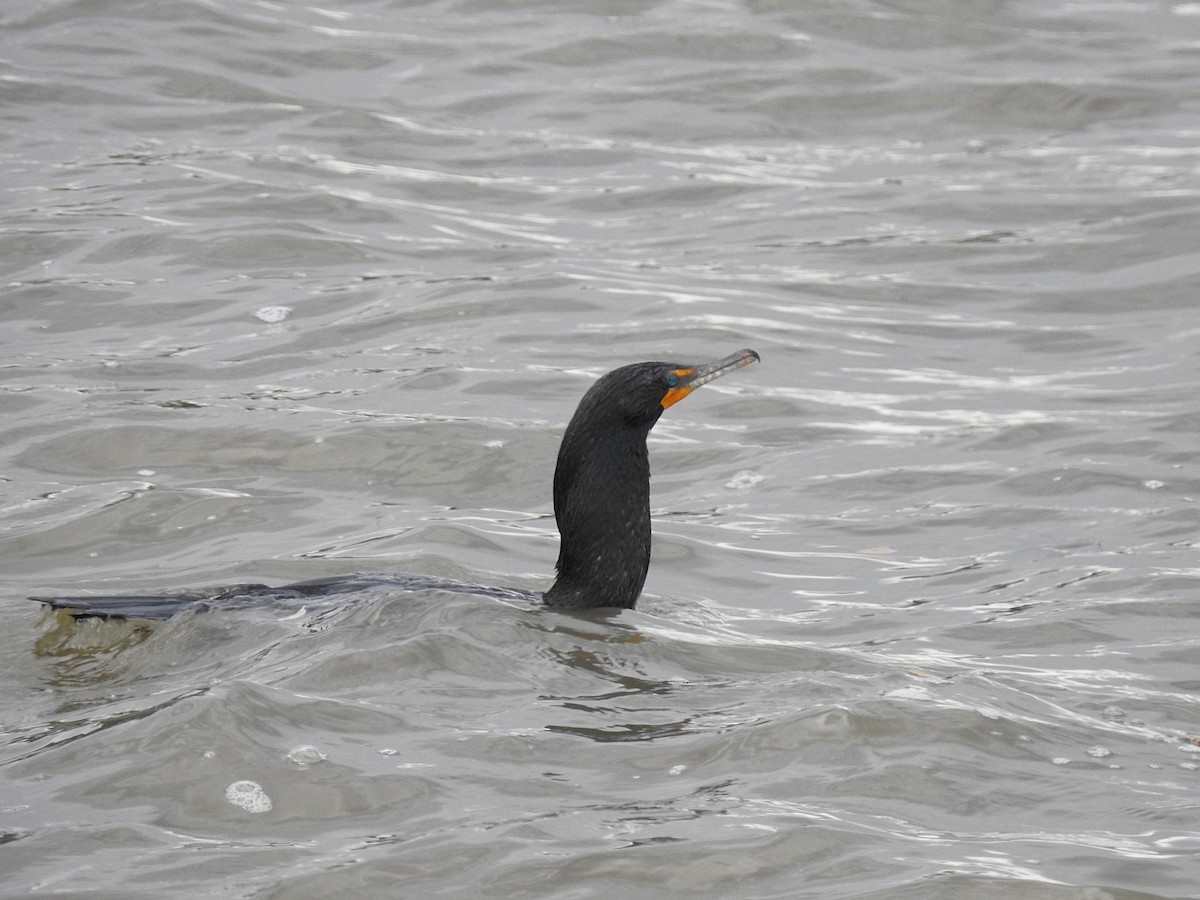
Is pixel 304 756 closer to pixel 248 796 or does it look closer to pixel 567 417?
pixel 248 796

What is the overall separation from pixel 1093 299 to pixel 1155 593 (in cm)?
451

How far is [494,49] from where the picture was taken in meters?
16.5

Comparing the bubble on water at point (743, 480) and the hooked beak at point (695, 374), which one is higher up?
the hooked beak at point (695, 374)

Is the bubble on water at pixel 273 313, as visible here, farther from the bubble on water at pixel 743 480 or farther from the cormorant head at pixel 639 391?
the cormorant head at pixel 639 391

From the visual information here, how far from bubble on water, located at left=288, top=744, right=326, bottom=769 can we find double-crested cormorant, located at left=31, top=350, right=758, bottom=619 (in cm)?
146

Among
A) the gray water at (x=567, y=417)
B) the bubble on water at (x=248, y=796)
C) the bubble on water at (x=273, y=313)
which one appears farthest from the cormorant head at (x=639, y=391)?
the bubble on water at (x=273, y=313)

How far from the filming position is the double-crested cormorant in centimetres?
675

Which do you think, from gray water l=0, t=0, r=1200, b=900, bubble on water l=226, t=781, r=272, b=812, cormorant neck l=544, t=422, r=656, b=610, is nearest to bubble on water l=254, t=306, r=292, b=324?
gray water l=0, t=0, r=1200, b=900

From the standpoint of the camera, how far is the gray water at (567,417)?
4.96m

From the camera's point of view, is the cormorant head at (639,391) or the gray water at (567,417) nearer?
the gray water at (567,417)

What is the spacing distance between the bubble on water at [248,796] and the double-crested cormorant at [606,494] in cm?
165

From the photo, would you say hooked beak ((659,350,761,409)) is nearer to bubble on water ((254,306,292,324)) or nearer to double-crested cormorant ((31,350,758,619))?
double-crested cormorant ((31,350,758,619))

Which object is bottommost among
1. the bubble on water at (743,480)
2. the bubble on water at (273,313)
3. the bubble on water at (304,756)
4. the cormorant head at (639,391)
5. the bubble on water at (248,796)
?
the bubble on water at (743,480)

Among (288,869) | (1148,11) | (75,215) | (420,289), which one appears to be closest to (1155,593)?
(288,869)
